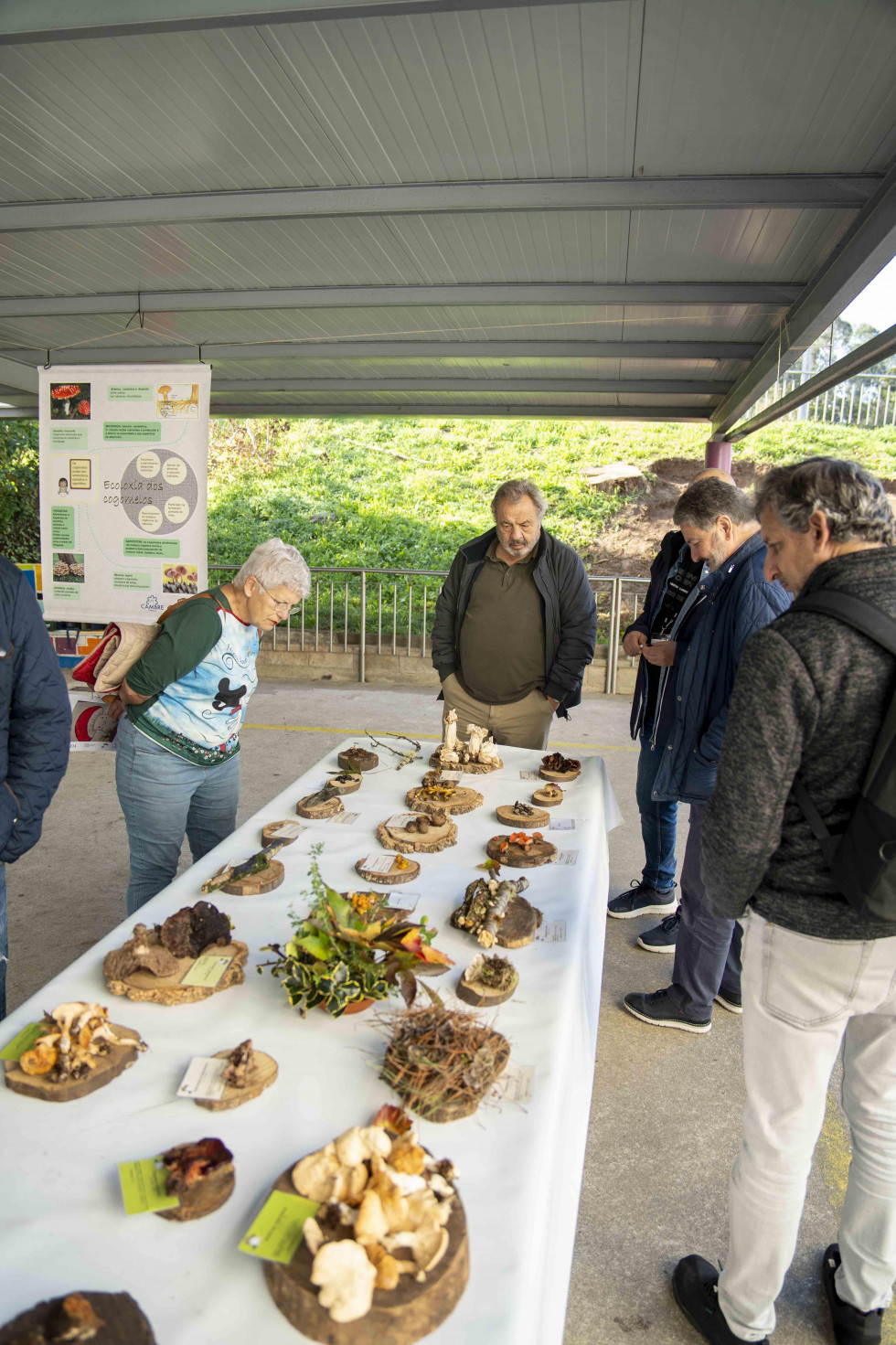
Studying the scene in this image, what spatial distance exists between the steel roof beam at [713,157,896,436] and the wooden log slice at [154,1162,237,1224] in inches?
140

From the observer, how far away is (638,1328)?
1734 mm

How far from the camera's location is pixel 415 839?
7.48 ft

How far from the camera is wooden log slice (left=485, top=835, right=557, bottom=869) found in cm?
221

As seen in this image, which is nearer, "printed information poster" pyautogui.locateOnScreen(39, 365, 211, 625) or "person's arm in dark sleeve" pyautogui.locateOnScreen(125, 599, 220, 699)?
"person's arm in dark sleeve" pyautogui.locateOnScreen(125, 599, 220, 699)

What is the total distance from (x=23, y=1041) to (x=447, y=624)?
2488 millimetres

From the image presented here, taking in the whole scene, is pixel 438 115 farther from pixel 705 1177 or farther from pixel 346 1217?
pixel 705 1177

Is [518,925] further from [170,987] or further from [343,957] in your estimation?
[170,987]

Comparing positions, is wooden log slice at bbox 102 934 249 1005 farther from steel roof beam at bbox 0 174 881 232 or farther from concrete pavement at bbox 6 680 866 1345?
steel roof beam at bbox 0 174 881 232

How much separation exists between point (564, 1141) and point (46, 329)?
6.70 m

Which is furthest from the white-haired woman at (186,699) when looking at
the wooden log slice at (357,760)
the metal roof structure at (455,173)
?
the metal roof structure at (455,173)

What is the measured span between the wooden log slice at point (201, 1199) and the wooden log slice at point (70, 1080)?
0.93 ft

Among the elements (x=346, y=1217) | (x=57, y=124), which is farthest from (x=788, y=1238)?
(x=57, y=124)

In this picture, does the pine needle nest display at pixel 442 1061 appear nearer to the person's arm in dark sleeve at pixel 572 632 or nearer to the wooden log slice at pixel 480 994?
the wooden log slice at pixel 480 994

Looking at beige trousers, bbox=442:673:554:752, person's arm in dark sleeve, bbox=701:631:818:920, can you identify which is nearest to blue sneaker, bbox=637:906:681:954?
beige trousers, bbox=442:673:554:752
